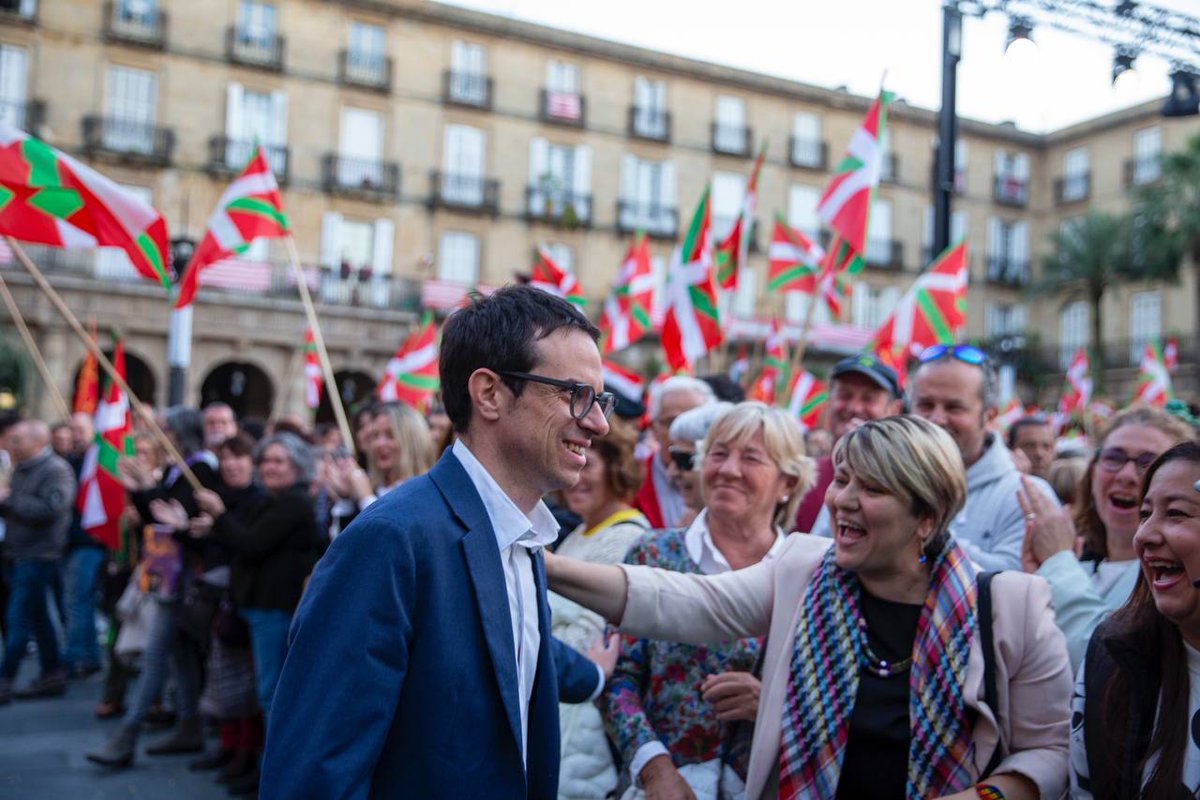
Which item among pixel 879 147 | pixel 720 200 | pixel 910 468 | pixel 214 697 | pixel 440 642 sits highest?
pixel 720 200

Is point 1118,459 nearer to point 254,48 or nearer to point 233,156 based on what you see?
point 233,156

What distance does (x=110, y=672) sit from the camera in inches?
287

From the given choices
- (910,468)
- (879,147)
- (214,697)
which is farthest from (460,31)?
(910,468)

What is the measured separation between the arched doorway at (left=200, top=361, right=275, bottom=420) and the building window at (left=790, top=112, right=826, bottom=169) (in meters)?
17.0

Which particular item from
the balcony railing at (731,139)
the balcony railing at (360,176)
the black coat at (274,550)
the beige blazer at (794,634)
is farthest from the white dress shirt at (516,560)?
the balcony railing at (731,139)

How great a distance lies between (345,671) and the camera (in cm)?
178

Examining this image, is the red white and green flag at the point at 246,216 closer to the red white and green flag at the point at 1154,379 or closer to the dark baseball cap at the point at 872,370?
the dark baseball cap at the point at 872,370

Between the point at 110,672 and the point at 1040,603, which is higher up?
the point at 1040,603

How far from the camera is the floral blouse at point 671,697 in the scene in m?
2.99

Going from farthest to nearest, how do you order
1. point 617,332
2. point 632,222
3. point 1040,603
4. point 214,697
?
point 632,222, point 617,332, point 214,697, point 1040,603

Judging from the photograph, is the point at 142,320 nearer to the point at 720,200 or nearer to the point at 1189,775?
the point at 720,200

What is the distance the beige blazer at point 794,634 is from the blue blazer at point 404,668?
0.83m

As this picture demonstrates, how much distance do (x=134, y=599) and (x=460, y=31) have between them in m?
24.8

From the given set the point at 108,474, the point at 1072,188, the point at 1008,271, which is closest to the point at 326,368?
the point at 108,474
